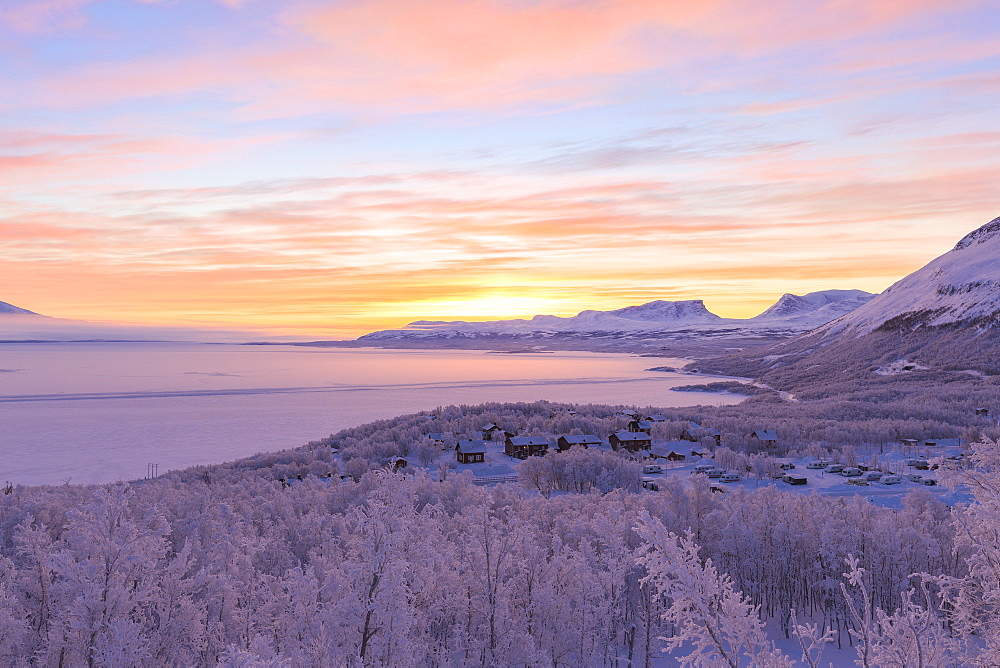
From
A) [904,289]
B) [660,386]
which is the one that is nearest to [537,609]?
[660,386]

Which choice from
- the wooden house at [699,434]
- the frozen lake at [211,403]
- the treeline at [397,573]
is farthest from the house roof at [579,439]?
the frozen lake at [211,403]

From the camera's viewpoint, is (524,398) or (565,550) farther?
(524,398)

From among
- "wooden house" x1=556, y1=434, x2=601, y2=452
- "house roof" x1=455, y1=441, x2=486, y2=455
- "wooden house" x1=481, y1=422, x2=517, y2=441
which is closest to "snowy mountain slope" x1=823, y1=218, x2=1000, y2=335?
"wooden house" x1=556, y1=434, x2=601, y2=452

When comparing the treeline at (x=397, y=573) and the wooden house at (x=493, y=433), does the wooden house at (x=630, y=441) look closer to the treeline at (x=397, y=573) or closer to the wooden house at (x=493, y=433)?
the wooden house at (x=493, y=433)

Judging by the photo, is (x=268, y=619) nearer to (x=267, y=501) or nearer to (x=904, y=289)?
(x=267, y=501)

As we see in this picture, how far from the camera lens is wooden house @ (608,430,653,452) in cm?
6038

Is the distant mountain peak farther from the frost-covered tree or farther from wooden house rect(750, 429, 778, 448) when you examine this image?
the frost-covered tree

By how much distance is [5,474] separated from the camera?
170 feet

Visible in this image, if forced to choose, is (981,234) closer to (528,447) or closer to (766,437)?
(766,437)

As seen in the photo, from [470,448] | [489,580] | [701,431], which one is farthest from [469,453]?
[489,580]

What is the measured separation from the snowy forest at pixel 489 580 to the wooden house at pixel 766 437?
1138 inches

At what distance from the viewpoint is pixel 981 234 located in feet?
558

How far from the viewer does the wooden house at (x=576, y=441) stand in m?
57.9

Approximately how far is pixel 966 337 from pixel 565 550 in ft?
418
